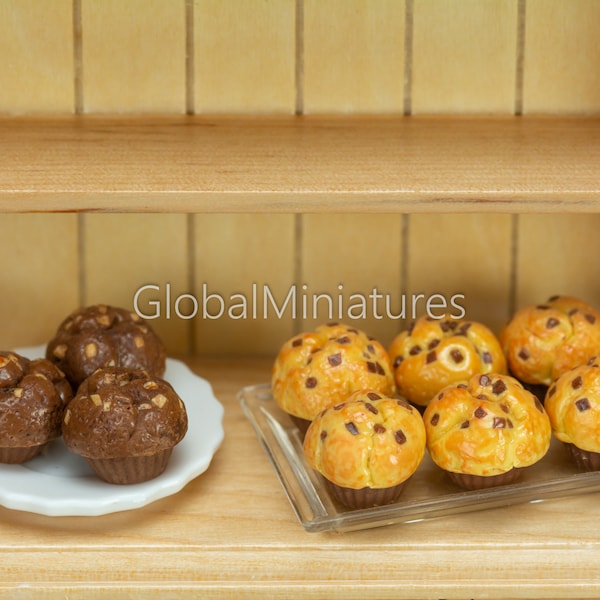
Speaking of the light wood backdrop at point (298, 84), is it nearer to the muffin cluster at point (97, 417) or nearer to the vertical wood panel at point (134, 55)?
the vertical wood panel at point (134, 55)

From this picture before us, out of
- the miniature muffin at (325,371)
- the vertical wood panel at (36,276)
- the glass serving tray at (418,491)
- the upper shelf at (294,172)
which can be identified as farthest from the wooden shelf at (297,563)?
the vertical wood panel at (36,276)

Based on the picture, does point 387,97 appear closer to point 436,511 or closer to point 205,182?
point 205,182

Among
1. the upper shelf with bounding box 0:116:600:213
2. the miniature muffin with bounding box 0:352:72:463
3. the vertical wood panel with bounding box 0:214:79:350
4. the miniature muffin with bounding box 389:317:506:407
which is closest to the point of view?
the upper shelf with bounding box 0:116:600:213

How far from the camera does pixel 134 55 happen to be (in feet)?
3.62

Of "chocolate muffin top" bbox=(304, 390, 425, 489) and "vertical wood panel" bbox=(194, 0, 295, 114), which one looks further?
"vertical wood panel" bbox=(194, 0, 295, 114)

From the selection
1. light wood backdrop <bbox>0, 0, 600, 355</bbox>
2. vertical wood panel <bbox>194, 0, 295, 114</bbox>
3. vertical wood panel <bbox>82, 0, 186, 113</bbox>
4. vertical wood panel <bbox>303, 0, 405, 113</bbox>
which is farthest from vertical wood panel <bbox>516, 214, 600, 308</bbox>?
vertical wood panel <bbox>82, 0, 186, 113</bbox>

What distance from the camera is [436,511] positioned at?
2.87 feet

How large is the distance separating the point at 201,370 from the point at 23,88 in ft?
1.33

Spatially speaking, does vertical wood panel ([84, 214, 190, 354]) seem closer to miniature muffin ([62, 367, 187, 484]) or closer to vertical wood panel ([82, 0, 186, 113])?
vertical wood panel ([82, 0, 186, 113])

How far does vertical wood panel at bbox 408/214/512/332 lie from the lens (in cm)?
120

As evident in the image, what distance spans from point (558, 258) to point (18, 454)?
699 millimetres

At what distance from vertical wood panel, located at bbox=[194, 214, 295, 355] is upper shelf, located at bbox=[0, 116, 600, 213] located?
25cm

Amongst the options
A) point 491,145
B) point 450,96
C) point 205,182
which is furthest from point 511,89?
point 205,182

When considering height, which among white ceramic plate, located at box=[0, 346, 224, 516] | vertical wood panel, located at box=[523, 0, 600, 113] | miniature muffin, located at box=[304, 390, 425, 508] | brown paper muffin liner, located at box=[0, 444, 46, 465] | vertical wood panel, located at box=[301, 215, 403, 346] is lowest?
white ceramic plate, located at box=[0, 346, 224, 516]
